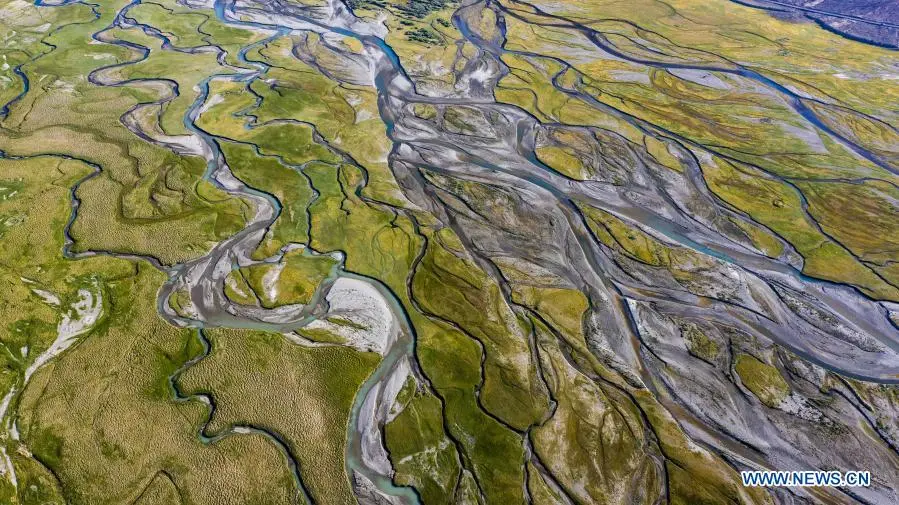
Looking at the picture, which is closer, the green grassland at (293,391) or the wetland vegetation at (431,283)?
the green grassland at (293,391)

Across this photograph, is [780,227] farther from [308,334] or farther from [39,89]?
[39,89]

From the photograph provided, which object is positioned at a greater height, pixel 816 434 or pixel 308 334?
pixel 816 434

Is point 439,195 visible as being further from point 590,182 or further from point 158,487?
point 158,487

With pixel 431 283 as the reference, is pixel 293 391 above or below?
below

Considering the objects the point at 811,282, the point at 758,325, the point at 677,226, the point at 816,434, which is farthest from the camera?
the point at 677,226

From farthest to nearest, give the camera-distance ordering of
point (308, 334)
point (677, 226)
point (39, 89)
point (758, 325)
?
point (39, 89)
point (677, 226)
point (758, 325)
point (308, 334)

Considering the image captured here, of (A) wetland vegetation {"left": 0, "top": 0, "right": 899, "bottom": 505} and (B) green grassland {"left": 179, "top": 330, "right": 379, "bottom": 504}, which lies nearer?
(B) green grassland {"left": 179, "top": 330, "right": 379, "bottom": 504}

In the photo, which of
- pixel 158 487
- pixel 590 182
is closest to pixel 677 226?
pixel 590 182

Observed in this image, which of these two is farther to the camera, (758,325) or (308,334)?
(758,325)

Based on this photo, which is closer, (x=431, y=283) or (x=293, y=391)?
(x=293, y=391)

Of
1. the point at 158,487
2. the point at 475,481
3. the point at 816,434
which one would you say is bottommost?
the point at 158,487
